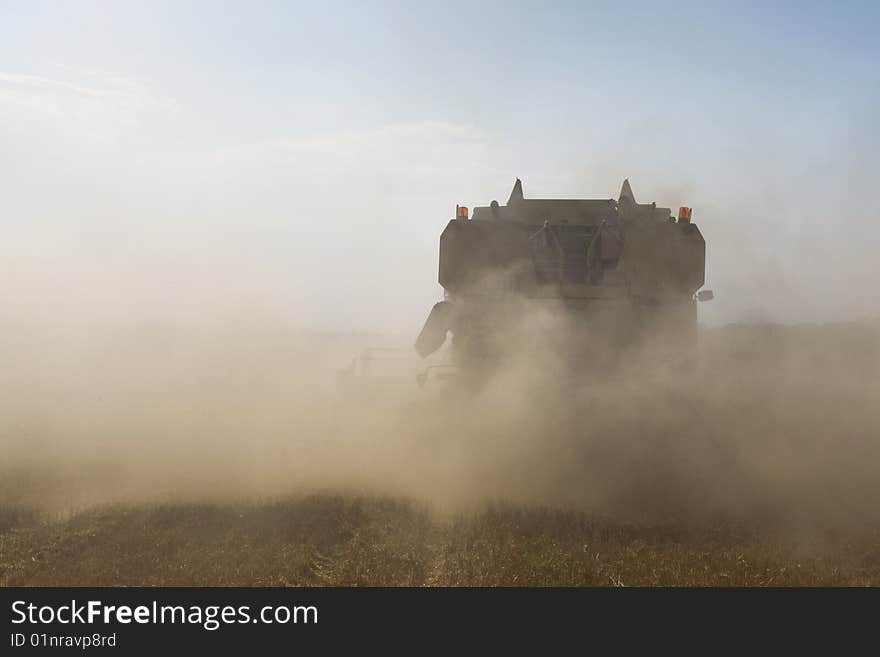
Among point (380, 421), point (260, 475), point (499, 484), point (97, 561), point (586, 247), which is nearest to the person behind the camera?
point (97, 561)

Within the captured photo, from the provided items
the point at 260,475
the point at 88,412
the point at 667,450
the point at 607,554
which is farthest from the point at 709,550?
the point at 88,412

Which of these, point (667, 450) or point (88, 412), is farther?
point (88, 412)

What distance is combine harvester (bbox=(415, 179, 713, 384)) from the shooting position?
10.2m

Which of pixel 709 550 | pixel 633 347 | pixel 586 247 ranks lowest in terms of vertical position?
pixel 709 550

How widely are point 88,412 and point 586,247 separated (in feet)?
28.6

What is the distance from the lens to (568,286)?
10297 millimetres

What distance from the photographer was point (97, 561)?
22.7 ft

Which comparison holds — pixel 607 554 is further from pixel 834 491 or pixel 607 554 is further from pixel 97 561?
pixel 97 561

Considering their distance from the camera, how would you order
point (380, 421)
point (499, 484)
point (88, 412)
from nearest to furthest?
point (499, 484), point (380, 421), point (88, 412)

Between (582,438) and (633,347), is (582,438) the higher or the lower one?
the lower one

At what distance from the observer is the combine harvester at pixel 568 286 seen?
33.5ft

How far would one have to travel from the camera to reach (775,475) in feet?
31.4
